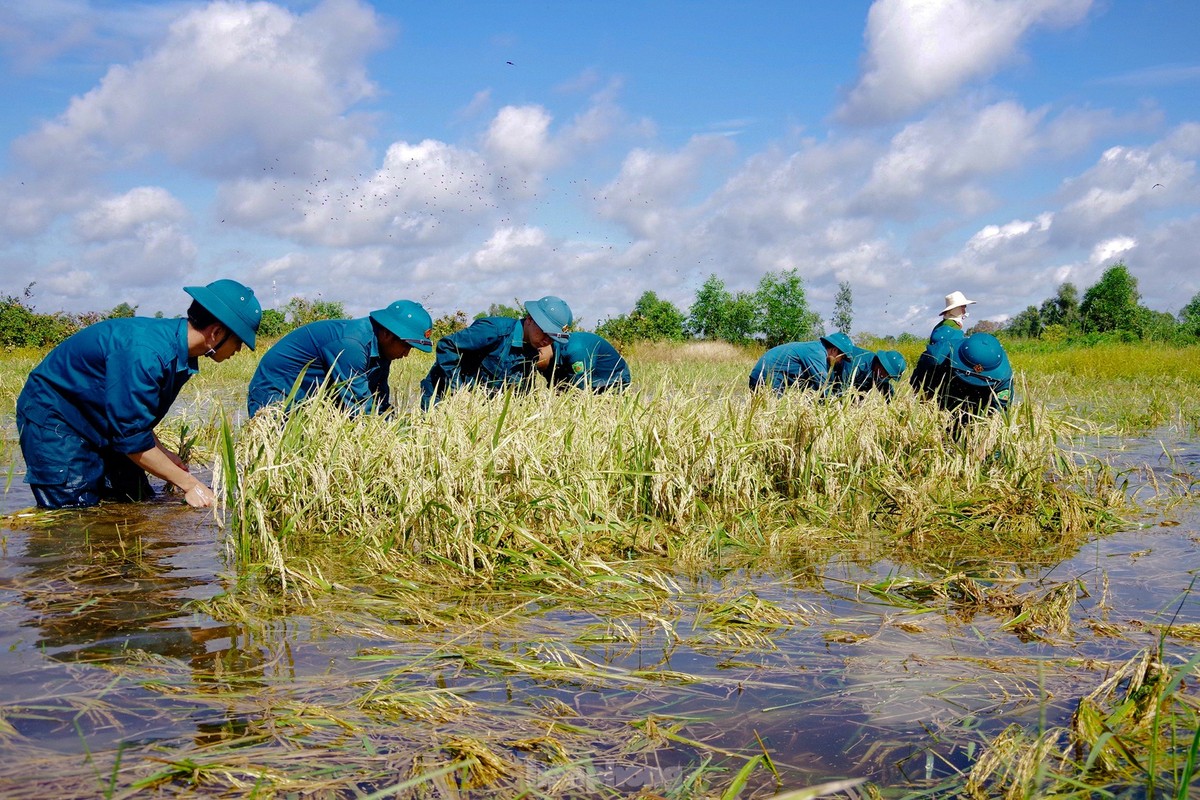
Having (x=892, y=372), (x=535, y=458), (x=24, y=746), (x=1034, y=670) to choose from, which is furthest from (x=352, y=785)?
(x=892, y=372)

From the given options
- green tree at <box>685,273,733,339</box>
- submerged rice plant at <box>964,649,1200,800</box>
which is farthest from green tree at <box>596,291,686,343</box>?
submerged rice plant at <box>964,649,1200,800</box>

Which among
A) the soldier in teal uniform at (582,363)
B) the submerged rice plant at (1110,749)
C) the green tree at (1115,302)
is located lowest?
the submerged rice plant at (1110,749)

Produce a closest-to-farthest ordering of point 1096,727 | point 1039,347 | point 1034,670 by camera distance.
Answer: point 1096,727
point 1034,670
point 1039,347

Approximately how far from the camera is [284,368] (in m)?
5.95

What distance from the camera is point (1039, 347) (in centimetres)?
2603

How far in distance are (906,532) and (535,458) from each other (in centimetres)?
215

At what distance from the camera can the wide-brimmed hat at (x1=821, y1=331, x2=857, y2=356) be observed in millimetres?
7742

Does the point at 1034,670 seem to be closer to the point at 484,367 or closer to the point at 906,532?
the point at 906,532

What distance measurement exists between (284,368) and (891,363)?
5.19 m

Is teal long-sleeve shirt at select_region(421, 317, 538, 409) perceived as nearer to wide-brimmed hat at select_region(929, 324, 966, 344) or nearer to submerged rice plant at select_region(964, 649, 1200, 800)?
wide-brimmed hat at select_region(929, 324, 966, 344)

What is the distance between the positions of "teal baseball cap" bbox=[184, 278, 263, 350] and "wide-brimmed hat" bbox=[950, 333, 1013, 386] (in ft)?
17.6

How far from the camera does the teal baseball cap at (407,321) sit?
5.68 metres

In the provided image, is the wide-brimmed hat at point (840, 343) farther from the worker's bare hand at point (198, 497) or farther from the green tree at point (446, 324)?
the green tree at point (446, 324)

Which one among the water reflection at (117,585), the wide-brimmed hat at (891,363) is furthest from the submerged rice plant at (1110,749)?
the wide-brimmed hat at (891,363)
